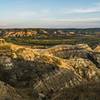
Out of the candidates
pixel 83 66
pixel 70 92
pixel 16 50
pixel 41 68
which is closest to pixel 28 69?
pixel 41 68

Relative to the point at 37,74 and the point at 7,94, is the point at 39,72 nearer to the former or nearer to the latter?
the point at 37,74

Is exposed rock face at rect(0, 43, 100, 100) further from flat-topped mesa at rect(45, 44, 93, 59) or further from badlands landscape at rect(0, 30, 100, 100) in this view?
flat-topped mesa at rect(45, 44, 93, 59)

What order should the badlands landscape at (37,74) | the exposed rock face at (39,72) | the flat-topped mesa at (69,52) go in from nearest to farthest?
the badlands landscape at (37,74)
the exposed rock face at (39,72)
the flat-topped mesa at (69,52)

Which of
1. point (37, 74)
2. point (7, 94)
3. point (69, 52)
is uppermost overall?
point (69, 52)

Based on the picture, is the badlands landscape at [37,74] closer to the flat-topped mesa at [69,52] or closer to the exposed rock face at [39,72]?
the exposed rock face at [39,72]

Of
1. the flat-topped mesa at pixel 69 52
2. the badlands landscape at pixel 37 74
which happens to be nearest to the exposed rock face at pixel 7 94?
the badlands landscape at pixel 37 74

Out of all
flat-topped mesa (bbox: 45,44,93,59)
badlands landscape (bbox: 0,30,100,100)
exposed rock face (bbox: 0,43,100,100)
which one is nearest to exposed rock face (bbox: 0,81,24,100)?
badlands landscape (bbox: 0,30,100,100)

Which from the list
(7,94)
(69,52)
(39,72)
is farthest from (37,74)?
(69,52)

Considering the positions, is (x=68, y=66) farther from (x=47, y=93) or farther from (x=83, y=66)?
(x=47, y=93)

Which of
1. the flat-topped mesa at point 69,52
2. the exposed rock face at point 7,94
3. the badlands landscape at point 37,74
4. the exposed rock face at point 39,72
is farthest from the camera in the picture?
the flat-topped mesa at point 69,52
